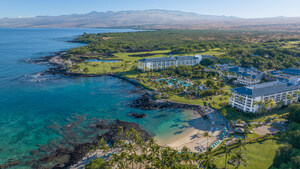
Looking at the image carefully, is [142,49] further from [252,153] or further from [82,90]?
[252,153]

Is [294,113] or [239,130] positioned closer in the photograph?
[239,130]

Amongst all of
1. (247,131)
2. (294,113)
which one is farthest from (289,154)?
(294,113)

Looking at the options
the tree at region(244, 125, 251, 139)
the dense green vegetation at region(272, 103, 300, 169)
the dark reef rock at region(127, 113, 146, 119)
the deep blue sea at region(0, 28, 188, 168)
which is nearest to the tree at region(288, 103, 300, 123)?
the dense green vegetation at region(272, 103, 300, 169)

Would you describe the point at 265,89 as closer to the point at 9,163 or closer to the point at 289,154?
the point at 289,154

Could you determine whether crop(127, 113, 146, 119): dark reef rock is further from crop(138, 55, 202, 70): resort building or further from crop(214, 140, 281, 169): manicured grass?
crop(138, 55, 202, 70): resort building

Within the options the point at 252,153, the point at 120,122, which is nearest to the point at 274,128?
the point at 252,153

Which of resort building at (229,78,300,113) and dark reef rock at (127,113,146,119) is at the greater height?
resort building at (229,78,300,113)
